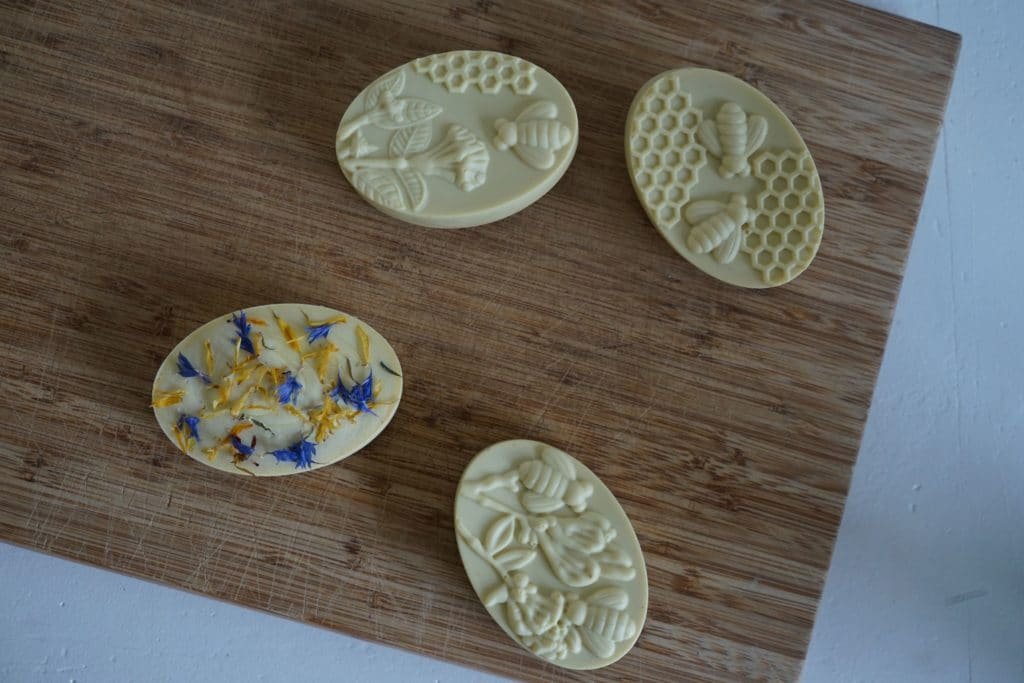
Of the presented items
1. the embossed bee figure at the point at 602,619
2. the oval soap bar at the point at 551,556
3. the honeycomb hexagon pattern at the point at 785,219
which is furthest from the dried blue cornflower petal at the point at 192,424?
the honeycomb hexagon pattern at the point at 785,219

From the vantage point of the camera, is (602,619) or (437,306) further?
(437,306)

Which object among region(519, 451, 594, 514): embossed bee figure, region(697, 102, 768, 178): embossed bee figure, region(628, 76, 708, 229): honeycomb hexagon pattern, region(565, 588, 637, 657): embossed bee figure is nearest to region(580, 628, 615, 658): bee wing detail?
region(565, 588, 637, 657): embossed bee figure

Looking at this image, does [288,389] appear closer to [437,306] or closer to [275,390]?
[275,390]

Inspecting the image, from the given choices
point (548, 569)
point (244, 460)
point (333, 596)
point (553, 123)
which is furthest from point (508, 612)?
point (553, 123)

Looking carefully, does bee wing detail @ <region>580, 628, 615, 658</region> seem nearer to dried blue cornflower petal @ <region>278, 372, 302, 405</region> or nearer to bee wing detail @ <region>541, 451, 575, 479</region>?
bee wing detail @ <region>541, 451, 575, 479</region>

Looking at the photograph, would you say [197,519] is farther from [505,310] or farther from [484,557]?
[505,310]

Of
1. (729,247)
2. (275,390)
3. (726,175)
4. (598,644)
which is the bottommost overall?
(598,644)

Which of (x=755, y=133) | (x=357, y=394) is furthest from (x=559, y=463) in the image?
(x=755, y=133)
